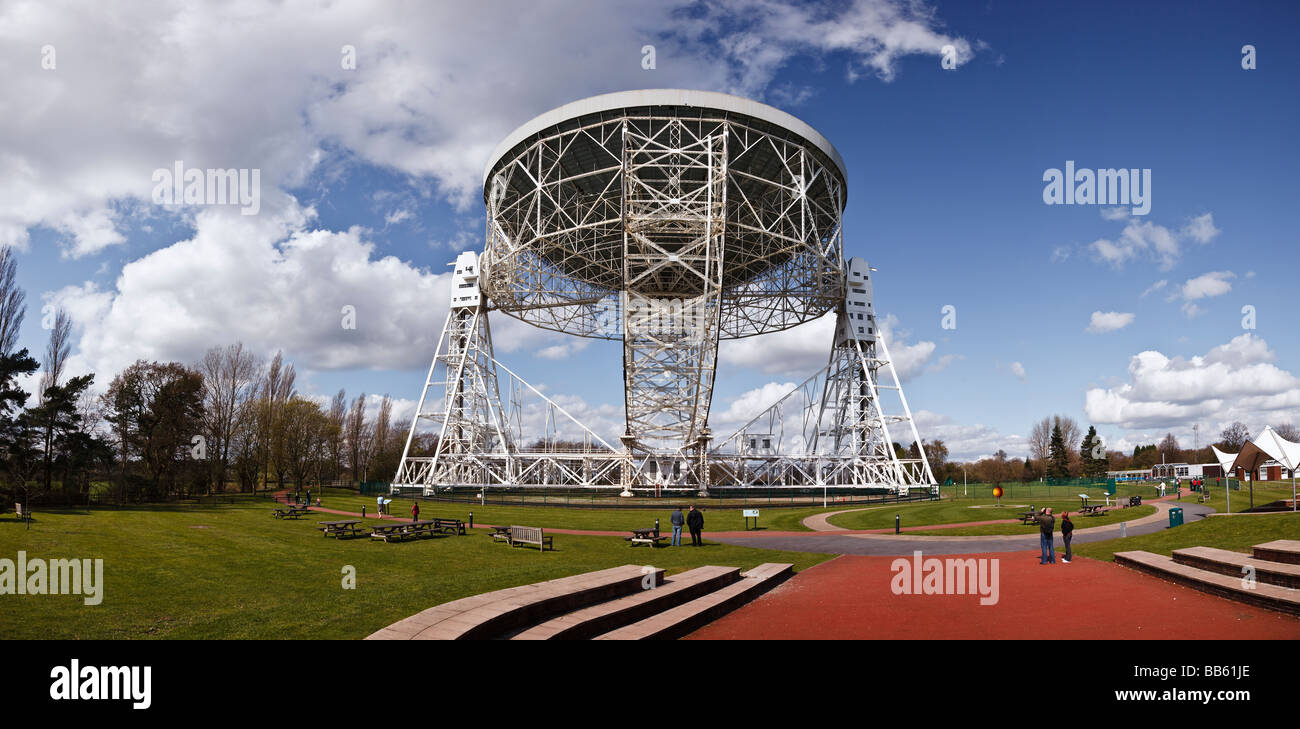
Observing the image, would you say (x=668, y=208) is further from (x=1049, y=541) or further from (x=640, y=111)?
(x=1049, y=541)

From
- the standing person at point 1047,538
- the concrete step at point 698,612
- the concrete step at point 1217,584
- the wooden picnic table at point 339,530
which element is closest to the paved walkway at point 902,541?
the standing person at point 1047,538

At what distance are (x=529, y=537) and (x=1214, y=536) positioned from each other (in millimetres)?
17211

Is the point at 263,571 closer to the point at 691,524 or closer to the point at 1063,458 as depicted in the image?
the point at 691,524

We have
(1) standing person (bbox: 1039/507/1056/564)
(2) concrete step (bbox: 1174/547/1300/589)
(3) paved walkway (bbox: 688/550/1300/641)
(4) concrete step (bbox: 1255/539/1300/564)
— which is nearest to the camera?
(3) paved walkway (bbox: 688/550/1300/641)

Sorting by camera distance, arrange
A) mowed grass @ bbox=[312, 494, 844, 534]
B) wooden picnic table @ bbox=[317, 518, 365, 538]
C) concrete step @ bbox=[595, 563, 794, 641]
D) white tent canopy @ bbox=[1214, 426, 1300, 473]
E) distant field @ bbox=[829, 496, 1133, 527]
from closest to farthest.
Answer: concrete step @ bbox=[595, 563, 794, 641], wooden picnic table @ bbox=[317, 518, 365, 538], white tent canopy @ bbox=[1214, 426, 1300, 473], mowed grass @ bbox=[312, 494, 844, 534], distant field @ bbox=[829, 496, 1133, 527]

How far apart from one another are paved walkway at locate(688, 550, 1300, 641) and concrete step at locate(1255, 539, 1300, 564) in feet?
6.28

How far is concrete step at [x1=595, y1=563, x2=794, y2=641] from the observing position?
8336mm

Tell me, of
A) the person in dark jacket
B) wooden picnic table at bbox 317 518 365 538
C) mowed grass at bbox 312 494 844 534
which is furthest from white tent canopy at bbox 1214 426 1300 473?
wooden picnic table at bbox 317 518 365 538

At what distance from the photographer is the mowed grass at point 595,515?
2770cm

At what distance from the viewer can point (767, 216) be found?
39.9 m

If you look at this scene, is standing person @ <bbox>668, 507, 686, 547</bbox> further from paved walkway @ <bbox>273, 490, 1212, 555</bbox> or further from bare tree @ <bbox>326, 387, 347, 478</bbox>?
bare tree @ <bbox>326, 387, 347, 478</bbox>

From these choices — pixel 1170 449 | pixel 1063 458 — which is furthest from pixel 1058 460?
pixel 1170 449

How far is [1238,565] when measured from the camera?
1171 cm

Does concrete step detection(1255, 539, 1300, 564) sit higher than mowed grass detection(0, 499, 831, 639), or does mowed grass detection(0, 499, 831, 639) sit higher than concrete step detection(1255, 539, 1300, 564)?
concrete step detection(1255, 539, 1300, 564)
